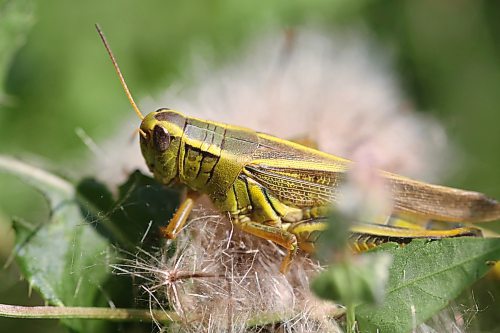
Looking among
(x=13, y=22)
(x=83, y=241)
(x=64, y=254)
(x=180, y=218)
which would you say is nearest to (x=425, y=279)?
(x=180, y=218)

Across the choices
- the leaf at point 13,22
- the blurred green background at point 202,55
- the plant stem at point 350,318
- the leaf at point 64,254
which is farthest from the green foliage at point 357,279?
the blurred green background at point 202,55

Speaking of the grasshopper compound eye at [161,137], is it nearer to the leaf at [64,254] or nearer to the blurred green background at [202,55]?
the leaf at [64,254]

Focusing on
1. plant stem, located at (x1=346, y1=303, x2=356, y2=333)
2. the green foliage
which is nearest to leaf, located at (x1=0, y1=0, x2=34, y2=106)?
plant stem, located at (x1=346, y1=303, x2=356, y2=333)

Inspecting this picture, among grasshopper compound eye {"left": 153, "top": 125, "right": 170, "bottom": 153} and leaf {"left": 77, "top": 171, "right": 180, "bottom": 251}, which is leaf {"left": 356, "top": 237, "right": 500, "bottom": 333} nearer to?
leaf {"left": 77, "top": 171, "right": 180, "bottom": 251}

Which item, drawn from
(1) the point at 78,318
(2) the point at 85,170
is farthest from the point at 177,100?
(1) the point at 78,318

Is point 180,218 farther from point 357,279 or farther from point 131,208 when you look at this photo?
point 357,279

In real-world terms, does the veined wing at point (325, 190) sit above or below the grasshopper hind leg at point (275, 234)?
above
